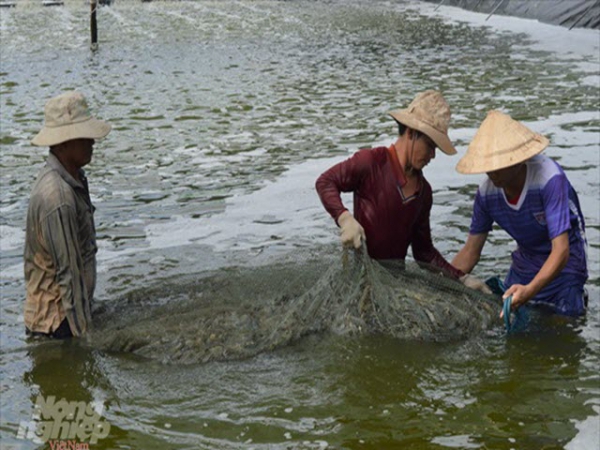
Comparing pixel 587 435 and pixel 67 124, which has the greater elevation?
pixel 67 124

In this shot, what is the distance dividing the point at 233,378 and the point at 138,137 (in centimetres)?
777

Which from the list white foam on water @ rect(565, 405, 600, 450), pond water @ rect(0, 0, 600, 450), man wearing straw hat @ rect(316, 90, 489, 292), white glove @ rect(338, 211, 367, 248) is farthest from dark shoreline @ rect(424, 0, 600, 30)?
white foam on water @ rect(565, 405, 600, 450)

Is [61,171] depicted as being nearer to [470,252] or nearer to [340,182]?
[340,182]

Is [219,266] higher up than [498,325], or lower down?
lower down

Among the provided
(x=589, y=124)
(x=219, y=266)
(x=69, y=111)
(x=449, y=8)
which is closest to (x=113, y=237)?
(x=219, y=266)

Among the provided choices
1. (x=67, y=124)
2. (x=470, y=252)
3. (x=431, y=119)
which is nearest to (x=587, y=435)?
(x=470, y=252)

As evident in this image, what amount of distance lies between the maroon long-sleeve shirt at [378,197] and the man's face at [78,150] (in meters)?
1.33

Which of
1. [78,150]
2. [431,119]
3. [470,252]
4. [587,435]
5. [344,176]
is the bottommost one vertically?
[587,435]

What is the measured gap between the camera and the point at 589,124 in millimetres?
12219

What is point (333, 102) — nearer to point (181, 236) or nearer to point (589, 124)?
point (589, 124)

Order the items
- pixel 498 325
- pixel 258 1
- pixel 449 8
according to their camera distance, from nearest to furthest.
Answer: pixel 498 325
pixel 449 8
pixel 258 1

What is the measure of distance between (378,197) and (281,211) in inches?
146

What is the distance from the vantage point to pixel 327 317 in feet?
17.5

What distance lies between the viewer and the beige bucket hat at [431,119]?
505 cm
